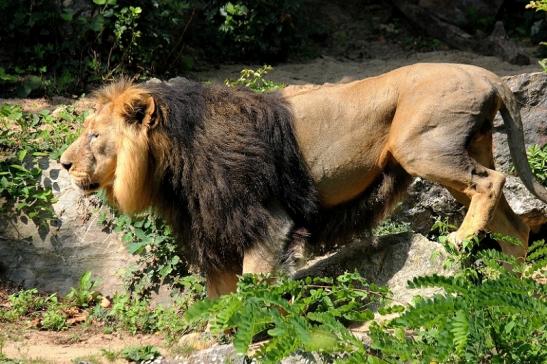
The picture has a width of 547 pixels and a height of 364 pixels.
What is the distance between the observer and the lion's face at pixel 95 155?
5.66m

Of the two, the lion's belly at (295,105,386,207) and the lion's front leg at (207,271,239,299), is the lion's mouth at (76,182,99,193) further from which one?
the lion's belly at (295,105,386,207)

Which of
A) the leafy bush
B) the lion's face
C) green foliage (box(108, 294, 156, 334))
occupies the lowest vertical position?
green foliage (box(108, 294, 156, 334))

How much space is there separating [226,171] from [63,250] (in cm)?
231

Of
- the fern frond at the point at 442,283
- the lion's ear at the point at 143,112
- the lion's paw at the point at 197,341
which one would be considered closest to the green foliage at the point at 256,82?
the lion's ear at the point at 143,112

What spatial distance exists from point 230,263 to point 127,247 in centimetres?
161

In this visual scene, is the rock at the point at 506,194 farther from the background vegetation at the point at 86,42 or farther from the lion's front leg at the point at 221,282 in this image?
the background vegetation at the point at 86,42

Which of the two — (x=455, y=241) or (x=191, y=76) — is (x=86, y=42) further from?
(x=455, y=241)

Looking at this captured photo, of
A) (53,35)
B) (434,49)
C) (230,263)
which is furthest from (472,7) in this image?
(230,263)

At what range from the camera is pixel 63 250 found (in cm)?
720

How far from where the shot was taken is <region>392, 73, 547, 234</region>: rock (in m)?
7.09

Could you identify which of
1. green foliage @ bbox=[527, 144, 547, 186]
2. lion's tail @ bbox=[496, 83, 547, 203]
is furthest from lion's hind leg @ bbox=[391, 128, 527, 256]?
green foliage @ bbox=[527, 144, 547, 186]

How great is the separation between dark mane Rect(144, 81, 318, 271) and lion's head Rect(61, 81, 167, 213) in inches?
4.2

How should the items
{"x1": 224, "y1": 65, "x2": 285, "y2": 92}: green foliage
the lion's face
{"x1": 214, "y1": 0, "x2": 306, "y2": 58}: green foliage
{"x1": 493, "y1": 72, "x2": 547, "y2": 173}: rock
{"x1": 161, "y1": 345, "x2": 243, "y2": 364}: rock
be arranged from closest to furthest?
{"x1": 161, "y1": 345, "x2": 243, "y2": 364}: rock
the lion's face
{"x1": 493, "y1": 72, "x2": 547, "y2": 173}: rock
{"x1": 224, "y1": 65, "x2": 285, "y2": 92}: green foliage
{"x1": 214, "y1": 0, "x2": 306, "y2": 58}: green foliage

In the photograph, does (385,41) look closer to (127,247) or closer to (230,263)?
(127,247)
